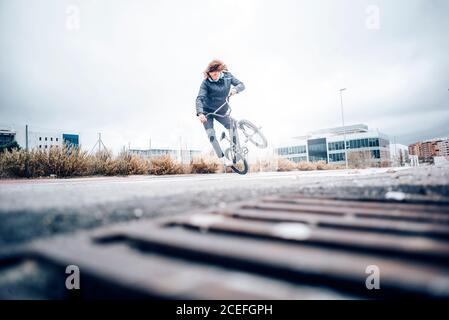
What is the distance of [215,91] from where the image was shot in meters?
5.53

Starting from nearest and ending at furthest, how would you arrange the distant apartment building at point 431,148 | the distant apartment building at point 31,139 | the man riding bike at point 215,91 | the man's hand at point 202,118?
the man's hand at point 202,118 < the man riding bike at point 215,91 < the distant apartment building at point 31,139 < the distant apartment building at point 431,148

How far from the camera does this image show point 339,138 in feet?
176

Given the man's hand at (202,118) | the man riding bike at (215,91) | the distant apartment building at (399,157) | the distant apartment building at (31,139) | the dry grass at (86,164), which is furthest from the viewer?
the distant apartment building at (399,157)

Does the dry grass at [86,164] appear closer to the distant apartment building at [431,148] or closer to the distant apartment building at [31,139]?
the distant apartment building at [31,139]

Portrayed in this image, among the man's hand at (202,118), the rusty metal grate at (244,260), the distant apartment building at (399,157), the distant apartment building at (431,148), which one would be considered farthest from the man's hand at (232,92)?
the distant apartment building at (431,148)

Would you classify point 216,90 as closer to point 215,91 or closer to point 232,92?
point 215,91

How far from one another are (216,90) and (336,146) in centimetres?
5356

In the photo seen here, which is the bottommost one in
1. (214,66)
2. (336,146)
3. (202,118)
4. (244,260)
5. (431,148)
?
(244,260)

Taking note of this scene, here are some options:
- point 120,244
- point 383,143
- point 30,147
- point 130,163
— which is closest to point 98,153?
point 130,163

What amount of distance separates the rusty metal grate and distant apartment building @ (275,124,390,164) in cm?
4576

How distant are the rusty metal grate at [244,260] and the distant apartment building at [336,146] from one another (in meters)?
45.8

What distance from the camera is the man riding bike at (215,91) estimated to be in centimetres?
547

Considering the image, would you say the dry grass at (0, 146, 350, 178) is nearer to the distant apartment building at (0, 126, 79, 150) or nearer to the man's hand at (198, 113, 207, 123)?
the distant apartment building at (0, 126, 79, 150)

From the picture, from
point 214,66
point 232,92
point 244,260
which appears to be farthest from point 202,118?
point 244,260
